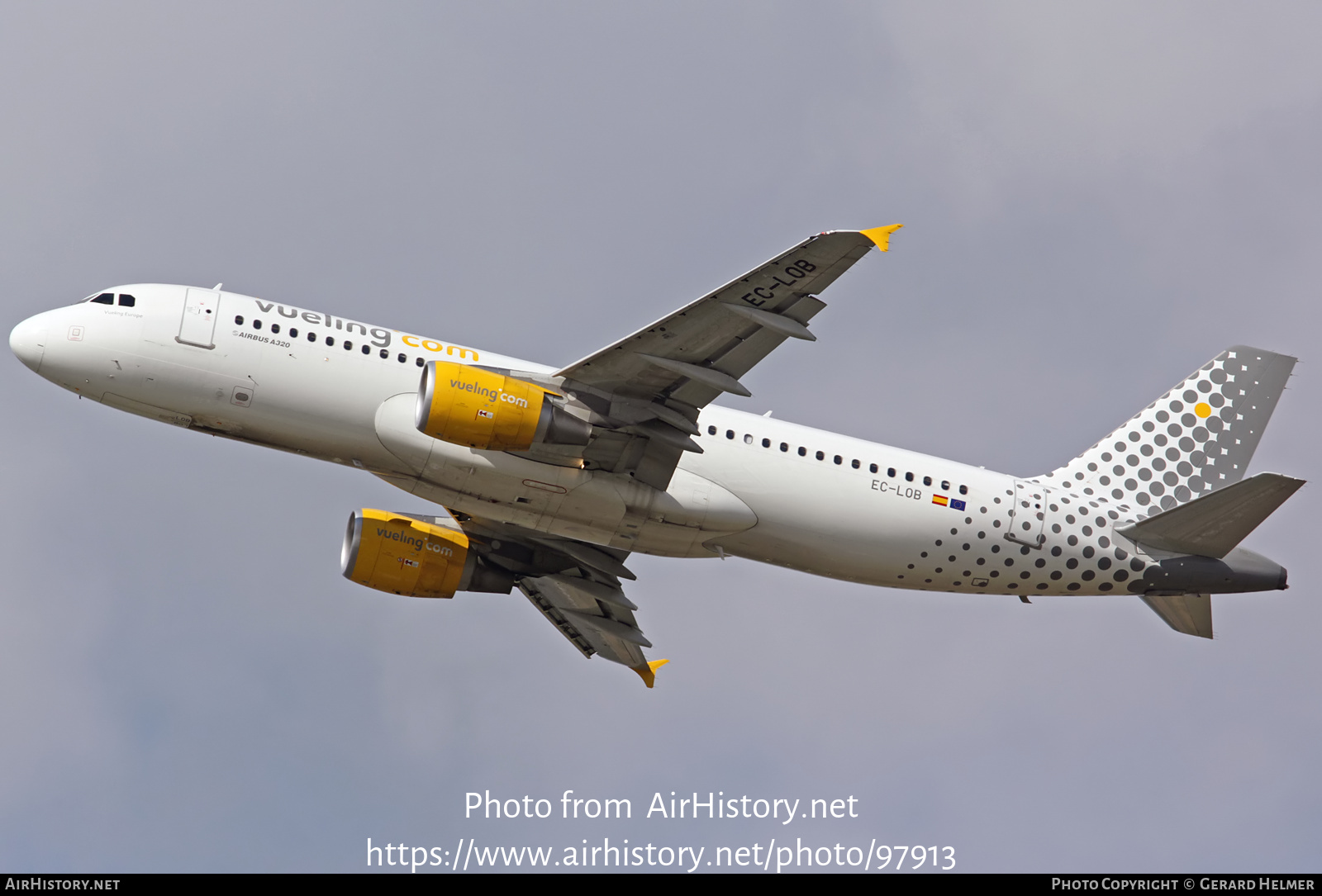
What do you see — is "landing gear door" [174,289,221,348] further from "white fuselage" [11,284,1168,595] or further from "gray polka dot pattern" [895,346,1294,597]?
"gray polka dot pattern" [895,346,1294,597]

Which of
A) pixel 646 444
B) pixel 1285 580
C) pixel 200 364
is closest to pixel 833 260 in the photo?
pixel 646 444

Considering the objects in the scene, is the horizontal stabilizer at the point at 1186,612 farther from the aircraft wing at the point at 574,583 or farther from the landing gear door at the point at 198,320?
the landing gear door at the point at 198,320

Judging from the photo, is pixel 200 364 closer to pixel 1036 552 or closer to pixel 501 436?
pixel 501 436

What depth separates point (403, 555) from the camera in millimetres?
39281

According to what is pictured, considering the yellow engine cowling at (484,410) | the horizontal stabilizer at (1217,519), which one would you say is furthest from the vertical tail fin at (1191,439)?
the yellow engine cowling at (484,410)

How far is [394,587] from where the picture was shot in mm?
39250

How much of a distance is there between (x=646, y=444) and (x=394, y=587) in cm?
1015

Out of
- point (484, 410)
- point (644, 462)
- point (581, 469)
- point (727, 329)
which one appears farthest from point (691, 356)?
point (484, 410)

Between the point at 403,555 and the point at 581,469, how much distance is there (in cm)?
822

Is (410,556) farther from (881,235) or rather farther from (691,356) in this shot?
(881,235)

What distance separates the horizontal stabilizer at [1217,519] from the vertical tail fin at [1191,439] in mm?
2387

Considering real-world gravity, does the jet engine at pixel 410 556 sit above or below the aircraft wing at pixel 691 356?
below

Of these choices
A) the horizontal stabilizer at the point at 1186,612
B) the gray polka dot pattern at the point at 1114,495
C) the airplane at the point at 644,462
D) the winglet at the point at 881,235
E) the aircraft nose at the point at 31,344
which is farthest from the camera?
the horizontal stabilizer at the point at 1186,612

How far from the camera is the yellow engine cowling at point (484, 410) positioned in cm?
3134
